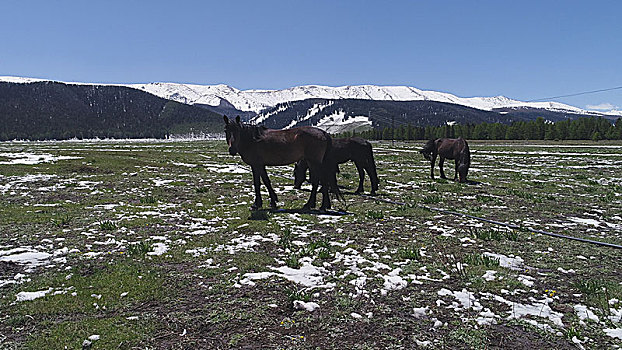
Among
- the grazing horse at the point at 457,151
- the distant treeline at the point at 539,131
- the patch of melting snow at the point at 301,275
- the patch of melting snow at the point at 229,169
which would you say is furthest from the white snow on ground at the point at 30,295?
the distant treeline at the point at 539,131

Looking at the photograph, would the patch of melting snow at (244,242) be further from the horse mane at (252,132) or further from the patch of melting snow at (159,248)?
the horse mane at (252,132)

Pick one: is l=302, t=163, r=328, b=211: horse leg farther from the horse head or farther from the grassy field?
the horse head

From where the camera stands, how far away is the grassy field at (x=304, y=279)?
4.55m

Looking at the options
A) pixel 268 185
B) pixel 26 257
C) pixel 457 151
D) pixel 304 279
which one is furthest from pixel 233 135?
pixel 457 151

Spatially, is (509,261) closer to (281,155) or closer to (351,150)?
(281,155)

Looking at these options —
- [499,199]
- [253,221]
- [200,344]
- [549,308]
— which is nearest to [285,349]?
[200,344]

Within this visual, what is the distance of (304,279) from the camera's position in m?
6.38

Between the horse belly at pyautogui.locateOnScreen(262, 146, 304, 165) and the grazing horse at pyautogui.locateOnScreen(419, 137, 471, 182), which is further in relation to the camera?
the grazing horse at pyautogui.locateOnScreen(419, 137, 471, 182)

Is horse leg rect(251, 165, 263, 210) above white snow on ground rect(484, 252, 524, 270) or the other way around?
above

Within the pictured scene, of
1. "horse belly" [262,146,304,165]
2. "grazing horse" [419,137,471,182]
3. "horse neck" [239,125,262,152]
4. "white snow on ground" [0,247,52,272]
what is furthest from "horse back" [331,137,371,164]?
"white snow on ground" [0,247,52,272]

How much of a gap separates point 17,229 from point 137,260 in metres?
4.90

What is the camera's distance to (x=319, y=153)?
40.3ft

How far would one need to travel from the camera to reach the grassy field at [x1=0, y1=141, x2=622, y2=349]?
4.55m

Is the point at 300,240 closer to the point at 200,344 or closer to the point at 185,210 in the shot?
the point at 200,344
